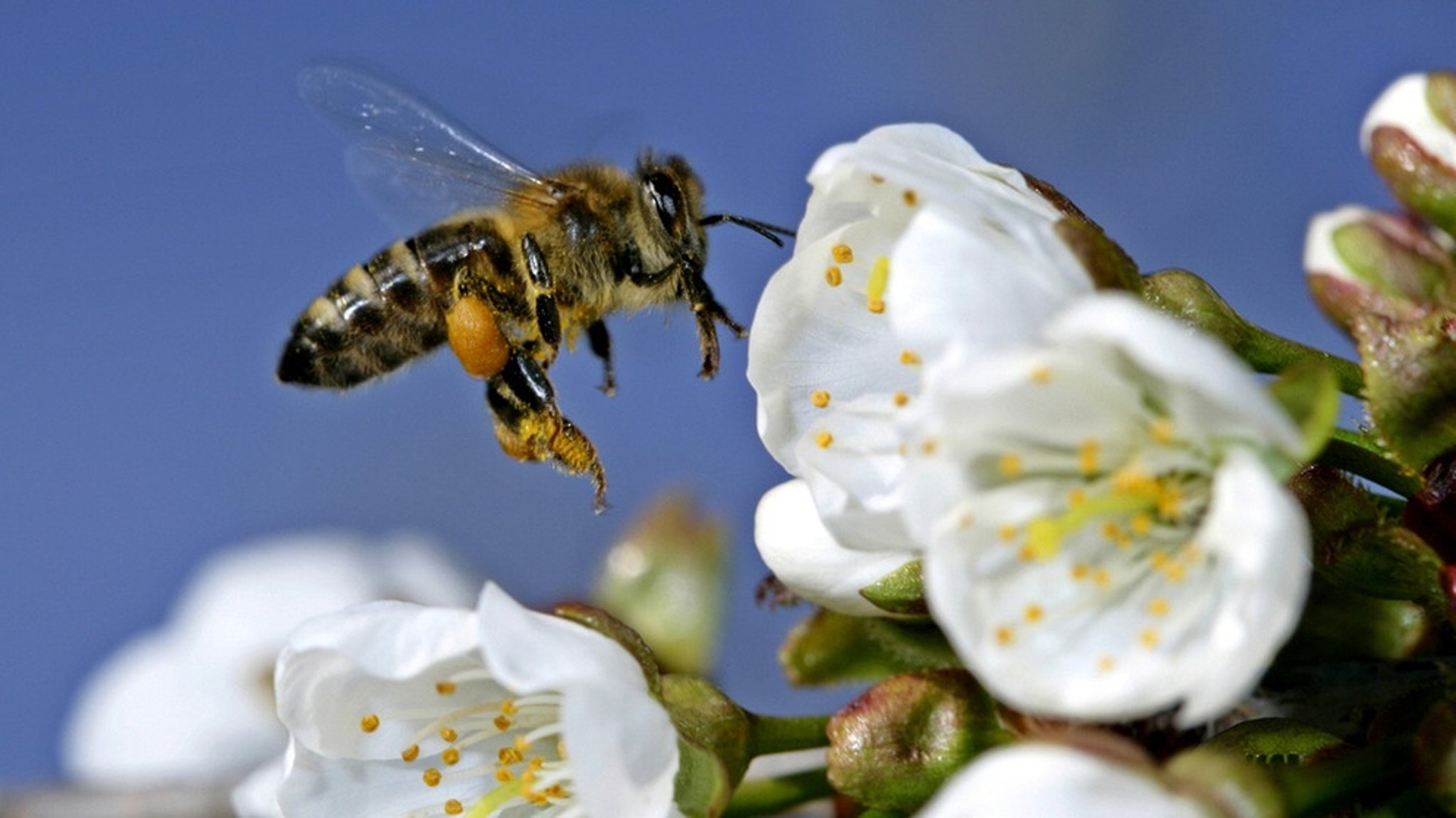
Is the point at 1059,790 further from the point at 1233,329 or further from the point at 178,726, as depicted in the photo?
the point at 178,726

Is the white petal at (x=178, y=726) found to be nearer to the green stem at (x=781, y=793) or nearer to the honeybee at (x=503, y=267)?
the honeybee at (x=503, y=267)

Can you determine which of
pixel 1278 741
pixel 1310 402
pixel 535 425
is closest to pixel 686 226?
pixel 535 425

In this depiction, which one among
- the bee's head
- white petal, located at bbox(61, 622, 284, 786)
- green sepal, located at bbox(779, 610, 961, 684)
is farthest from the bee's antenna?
white petal, located at bbox(61, 622, 284, 786)

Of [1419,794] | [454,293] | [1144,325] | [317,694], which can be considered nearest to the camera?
[1144,325]

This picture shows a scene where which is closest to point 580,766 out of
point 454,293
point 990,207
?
point 990,207

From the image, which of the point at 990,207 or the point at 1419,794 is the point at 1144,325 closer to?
the point at 990,207

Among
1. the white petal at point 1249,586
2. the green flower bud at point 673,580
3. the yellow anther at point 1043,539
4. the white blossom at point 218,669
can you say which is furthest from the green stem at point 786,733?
the white blossom at point 218,669

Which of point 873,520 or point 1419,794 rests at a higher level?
point 873,520

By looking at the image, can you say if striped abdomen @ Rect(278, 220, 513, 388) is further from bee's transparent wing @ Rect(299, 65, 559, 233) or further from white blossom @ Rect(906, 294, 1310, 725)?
white blossom @ Rect(906, 294, 1310, 725)
